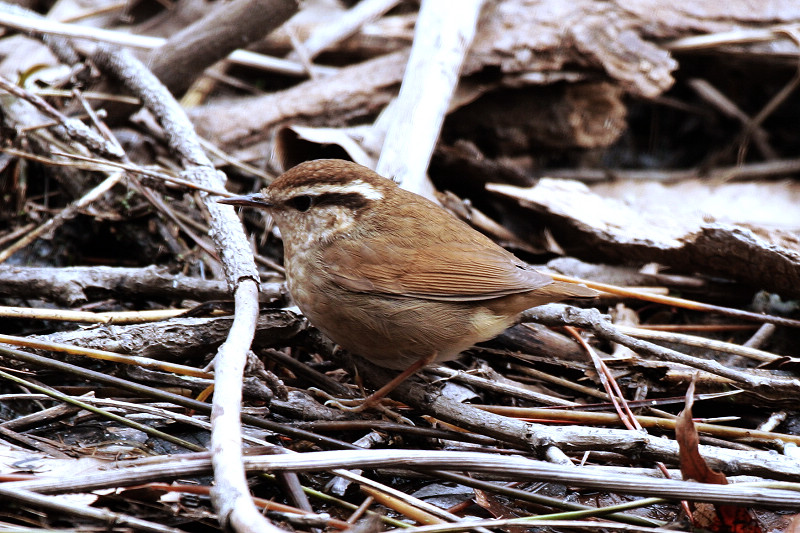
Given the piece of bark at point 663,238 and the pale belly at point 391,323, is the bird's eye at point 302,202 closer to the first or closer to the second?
the pale belly at point 391,323

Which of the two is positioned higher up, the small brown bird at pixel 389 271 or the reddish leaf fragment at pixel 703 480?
the small brown bird at pixel 389 271

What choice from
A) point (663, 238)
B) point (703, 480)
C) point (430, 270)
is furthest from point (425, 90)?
point (703, 480)

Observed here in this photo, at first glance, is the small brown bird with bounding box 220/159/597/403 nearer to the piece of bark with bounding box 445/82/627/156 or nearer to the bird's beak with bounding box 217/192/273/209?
the bird's beak with bounding box 217/192/273/209

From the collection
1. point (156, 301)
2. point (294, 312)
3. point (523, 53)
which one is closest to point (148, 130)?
point (156, 301)

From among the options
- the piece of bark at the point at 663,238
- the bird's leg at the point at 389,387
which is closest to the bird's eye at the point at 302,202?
the bird's leg at the point at 389,387

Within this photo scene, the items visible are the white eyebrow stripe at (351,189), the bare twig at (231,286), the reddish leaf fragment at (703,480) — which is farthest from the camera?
the white eyebrow stripe at (351,189)

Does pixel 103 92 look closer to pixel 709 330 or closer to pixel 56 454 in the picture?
pixel 56 454

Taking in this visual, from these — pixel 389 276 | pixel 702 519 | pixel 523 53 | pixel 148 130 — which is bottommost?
pixel 702 519
